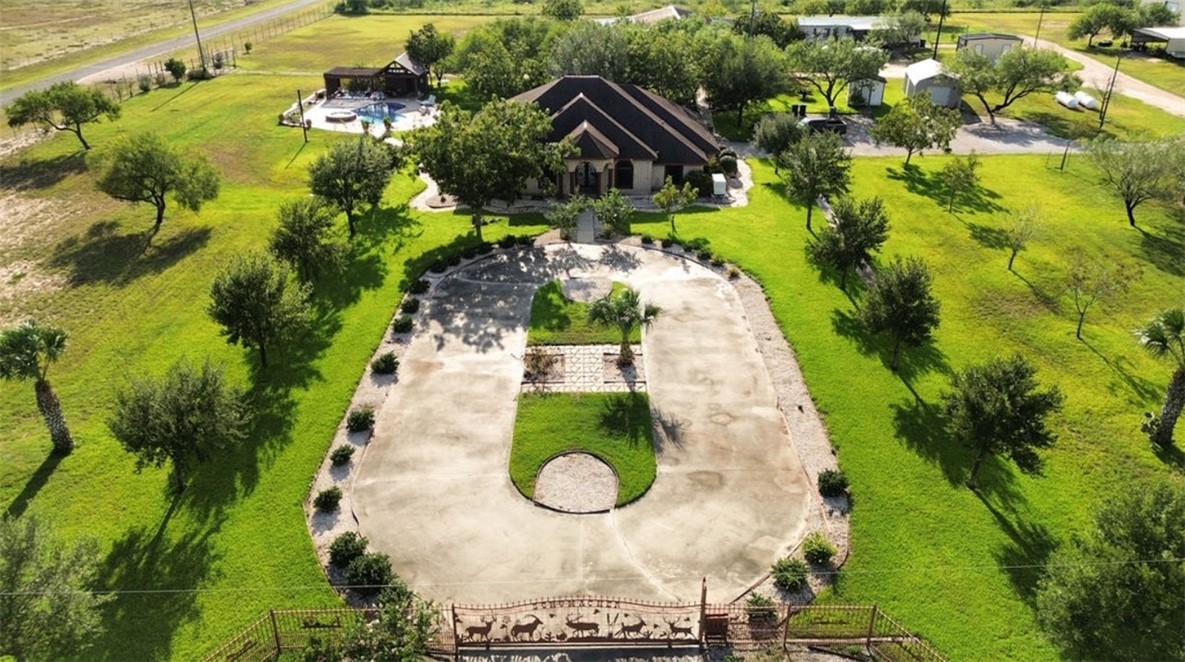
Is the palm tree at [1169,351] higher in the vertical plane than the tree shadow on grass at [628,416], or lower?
higher

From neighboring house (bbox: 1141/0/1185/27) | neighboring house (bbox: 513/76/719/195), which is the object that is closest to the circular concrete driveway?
neighboring house (bbox: 513/76/719/195)

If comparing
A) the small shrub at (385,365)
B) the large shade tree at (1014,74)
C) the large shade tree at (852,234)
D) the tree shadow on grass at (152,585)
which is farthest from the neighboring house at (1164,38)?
the tree shadow on grass at (152,585)

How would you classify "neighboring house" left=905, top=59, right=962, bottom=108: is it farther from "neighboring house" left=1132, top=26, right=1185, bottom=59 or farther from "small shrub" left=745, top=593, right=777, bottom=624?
"small shrub" left=745, top=593, right=777, bottom=624

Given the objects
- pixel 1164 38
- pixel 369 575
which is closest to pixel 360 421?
pixel 369 575

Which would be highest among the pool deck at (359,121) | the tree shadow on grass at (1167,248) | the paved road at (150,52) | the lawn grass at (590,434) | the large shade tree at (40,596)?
the paved road at (150,52)

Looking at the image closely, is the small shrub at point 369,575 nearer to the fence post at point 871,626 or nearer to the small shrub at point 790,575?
the small shrub at point 790,575
